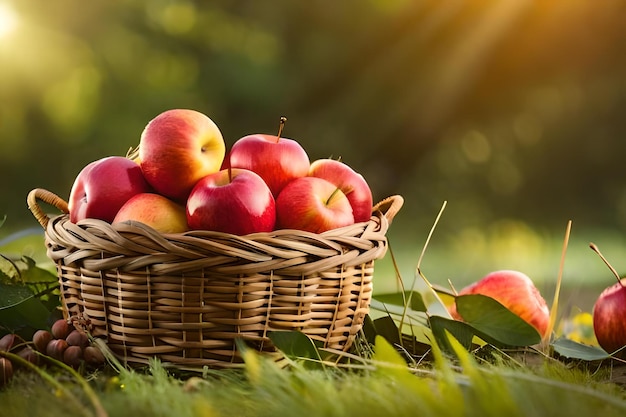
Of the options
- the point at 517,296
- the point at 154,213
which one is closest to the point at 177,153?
the point at 154,213

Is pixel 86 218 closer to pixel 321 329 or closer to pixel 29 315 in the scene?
pixel 29 315

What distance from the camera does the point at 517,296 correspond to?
146 centimetres

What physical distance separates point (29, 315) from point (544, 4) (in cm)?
541

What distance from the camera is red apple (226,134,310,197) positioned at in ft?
4.04

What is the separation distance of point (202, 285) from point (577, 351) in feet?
2.13

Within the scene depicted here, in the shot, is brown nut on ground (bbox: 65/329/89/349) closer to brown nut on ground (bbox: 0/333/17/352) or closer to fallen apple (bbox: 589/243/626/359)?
brown nut on ground (bbox: 0/333/17/352)

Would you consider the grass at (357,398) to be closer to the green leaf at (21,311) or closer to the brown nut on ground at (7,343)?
the brown nut on ground at (7,343)

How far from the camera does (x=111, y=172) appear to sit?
1.21 m

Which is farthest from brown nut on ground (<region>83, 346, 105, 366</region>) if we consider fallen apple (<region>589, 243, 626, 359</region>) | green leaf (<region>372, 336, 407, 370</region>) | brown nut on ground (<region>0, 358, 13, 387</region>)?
fallen apple (<region>589, 243, 626, 359</region>)

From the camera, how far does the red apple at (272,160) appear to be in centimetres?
123

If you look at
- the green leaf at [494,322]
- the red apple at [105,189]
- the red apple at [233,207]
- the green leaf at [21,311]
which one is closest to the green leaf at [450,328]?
the green leaf at [494,322]

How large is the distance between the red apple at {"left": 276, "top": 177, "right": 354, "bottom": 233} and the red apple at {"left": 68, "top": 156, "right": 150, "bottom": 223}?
0.80ft

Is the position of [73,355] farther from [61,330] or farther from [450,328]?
[450,328]

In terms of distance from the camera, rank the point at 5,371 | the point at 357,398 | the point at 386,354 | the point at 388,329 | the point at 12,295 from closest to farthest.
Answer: the point at 357,398 < the point at 386,354 < the point at 5,371 < the point at 12,295 < the point at 388,329
